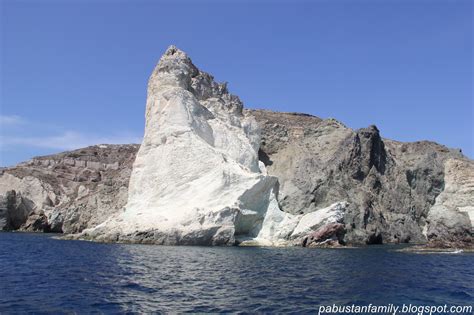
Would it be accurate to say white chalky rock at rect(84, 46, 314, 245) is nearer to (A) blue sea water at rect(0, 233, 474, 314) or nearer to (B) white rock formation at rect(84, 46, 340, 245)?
(B) white rock formation at rect(84, 46, 340, 245)

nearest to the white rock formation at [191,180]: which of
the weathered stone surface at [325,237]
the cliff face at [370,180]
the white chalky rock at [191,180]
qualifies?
the white chalky rock at [191,180]

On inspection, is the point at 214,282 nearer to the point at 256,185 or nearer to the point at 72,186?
the point at 256,185

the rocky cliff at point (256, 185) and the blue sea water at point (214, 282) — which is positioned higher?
the rocky cliff at point (256, 185)

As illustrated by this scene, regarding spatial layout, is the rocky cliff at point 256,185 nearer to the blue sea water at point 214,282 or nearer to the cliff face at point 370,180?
the cliff face at point 370,180

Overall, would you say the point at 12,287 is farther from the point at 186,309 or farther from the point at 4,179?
the point at 4,179

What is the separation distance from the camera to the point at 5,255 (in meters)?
32.2

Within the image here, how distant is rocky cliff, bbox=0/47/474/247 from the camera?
151 ft

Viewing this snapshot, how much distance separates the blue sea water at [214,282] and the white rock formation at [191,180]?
8.81m

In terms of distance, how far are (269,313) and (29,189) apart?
86263 millimetres

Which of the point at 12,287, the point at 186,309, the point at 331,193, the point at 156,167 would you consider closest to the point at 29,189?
the point at 156,167

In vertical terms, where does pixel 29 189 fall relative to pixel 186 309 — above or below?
above

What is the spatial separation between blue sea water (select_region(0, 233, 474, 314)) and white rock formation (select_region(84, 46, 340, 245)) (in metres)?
8.81

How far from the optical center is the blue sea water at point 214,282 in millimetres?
17359

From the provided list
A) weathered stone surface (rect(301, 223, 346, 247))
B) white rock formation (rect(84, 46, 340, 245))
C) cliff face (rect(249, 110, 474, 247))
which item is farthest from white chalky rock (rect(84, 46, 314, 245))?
cliff face (rect(249, 110, 474, 247))
